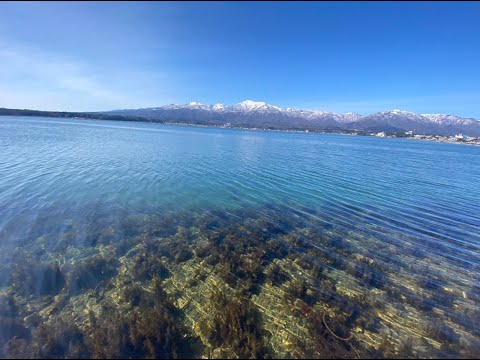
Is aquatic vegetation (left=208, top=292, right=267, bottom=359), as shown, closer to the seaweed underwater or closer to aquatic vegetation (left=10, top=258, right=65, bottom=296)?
the seaweed underwater

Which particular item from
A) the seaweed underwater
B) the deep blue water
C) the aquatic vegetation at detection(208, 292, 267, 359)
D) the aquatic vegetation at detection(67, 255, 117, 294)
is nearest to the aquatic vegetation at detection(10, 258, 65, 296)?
the seaweed underwater

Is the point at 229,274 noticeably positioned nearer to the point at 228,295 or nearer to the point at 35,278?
the point at 228,295

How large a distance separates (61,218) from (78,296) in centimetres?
880

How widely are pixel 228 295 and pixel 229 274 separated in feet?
4.56

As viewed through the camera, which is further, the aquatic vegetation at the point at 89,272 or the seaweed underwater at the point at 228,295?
the aquatic vegetation at the point at 89,272

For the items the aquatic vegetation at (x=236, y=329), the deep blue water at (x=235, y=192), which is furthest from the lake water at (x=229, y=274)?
the deep blue water at (x=235, y=192)

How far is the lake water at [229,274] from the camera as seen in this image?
8406 mm

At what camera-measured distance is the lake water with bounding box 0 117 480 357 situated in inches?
331

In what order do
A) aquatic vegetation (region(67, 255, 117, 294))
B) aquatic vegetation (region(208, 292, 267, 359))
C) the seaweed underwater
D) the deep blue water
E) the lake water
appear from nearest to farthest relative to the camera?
aquatic vegetation (region(208, 292, 267, 359)), the seaweed underwater, the lake water, aquatic vegetation (region(67, 255, 117, 294)), the deep blue water

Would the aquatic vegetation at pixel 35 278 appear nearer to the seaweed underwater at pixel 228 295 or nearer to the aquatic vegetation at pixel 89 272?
the seaweed underwater at pixel 228 295

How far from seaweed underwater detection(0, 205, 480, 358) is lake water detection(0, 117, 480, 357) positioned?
0.20ft

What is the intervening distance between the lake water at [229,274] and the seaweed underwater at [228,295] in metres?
0.06

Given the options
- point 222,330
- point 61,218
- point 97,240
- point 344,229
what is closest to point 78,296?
point 97,240

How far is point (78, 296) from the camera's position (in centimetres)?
1011
